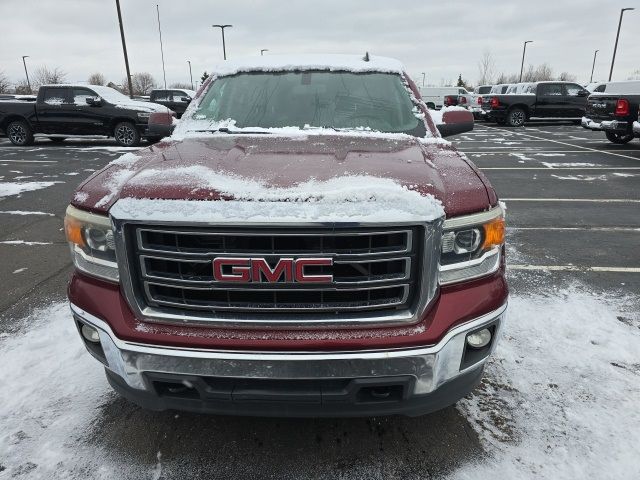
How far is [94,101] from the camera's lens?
13508 mm

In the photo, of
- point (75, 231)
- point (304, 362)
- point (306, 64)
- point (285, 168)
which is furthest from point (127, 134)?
point (304, 362)

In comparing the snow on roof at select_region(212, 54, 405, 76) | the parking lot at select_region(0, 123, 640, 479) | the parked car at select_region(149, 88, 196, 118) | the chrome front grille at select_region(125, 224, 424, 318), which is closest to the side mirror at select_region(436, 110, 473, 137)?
the snow on roof at select_region(212, 54, 405, 76)

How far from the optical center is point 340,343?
5.74 ft

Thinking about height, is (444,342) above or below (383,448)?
above

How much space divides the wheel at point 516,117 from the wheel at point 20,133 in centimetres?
1857

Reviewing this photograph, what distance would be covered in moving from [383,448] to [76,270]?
1.61 metres

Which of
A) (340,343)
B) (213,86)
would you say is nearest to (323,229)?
(340,343)

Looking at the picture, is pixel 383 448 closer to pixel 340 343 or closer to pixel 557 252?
pixel 340 343

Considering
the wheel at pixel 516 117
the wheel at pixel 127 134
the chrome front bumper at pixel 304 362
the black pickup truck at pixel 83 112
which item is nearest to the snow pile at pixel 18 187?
the black pickup truck at pixel 83 112

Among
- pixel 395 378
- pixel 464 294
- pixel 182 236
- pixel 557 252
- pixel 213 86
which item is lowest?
pixel 557 252

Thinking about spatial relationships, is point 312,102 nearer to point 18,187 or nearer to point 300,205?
point 300,205

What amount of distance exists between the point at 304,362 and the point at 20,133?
16.4 meters

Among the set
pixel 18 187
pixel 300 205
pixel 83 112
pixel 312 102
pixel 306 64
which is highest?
pixel 306 64

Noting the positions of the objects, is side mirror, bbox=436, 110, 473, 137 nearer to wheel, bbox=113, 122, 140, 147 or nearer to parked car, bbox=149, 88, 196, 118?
wheel, bbox=113, 122, 140, 147
